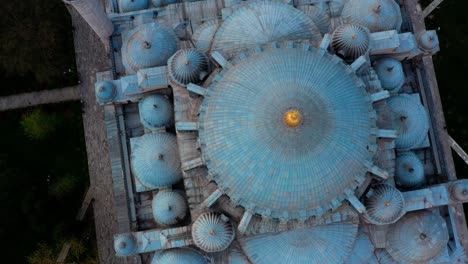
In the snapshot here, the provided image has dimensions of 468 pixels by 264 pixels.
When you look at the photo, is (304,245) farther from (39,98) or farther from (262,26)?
(39,98)

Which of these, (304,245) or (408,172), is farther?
(408,172)

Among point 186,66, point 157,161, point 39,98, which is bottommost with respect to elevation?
point 157,161

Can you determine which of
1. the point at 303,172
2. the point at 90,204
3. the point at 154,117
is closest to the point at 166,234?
the point at 154,117

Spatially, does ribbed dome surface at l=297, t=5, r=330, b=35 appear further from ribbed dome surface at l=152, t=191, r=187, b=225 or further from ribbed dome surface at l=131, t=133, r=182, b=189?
ribbed dome surface at l=152, t=191, r=187, b=225

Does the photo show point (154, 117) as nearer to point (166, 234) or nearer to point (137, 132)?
point (137, 132)

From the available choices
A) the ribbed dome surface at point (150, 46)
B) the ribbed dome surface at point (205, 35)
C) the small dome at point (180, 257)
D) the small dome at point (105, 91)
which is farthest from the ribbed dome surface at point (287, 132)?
the small dome at point (105, 91)

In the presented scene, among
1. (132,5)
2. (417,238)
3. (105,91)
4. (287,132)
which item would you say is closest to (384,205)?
(417,238)

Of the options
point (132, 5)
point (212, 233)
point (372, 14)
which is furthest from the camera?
point (132, 5)
